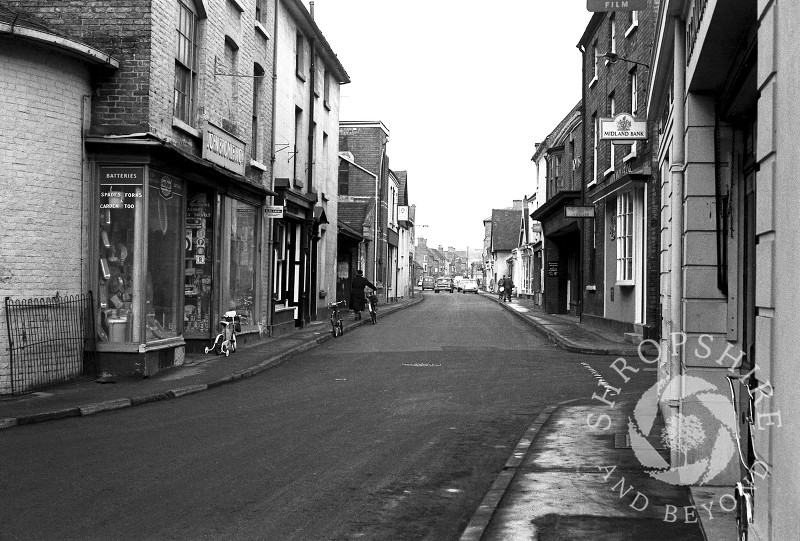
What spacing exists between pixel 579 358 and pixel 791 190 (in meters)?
15.4

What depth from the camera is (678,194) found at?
739 centimetres

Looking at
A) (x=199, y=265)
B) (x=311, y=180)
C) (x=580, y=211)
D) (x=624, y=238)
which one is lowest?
(x=199, y=265)

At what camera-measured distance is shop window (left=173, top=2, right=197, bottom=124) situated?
50.1ft

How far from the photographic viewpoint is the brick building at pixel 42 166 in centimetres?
1161

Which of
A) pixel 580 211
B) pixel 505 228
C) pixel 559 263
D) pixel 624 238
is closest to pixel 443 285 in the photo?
pixel 505 228

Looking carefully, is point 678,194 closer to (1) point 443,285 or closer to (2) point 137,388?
(2) point 137,388

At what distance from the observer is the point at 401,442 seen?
8.76 meters

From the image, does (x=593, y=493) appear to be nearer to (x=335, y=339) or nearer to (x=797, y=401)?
(x=797, y=401)

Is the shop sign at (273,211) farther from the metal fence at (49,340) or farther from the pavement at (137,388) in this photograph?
the metal fence at (49,340)

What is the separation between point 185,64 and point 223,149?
2186mm

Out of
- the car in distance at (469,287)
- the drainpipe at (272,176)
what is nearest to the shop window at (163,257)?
the drainpipe at (272,176)

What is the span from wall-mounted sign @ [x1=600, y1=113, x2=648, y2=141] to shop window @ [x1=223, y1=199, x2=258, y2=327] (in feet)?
27.1

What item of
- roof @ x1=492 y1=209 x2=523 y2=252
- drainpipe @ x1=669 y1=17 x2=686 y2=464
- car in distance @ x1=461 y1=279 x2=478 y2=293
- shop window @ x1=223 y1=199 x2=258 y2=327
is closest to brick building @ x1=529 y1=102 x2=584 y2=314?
shop window @ x1=223 y1=199 x2=258 y2=327

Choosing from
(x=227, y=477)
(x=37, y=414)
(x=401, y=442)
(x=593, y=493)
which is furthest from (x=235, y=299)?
(x=593, y=493)
